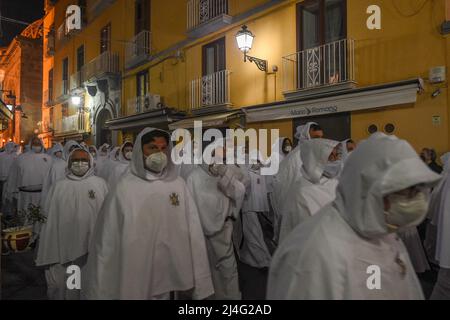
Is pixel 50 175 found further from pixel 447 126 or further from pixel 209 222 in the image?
pixel 447 126

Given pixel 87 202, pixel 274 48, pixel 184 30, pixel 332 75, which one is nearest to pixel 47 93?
pixel 184 30

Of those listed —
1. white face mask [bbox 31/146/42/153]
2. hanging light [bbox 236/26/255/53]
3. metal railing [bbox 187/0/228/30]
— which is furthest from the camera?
metal railing [bbox 187/0/228/30]

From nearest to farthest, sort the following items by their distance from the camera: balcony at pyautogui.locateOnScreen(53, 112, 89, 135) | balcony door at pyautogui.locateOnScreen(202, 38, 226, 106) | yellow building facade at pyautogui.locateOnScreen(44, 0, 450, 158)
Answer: yellow building facade at pyautogui.locateOnScreen(44, 0, 450, 158), balcony door at pyautogui.locateOnScreen(202, 38, 226, 106), balcony at pyautogui.locateOnScreen(53, 112, 89, 135)

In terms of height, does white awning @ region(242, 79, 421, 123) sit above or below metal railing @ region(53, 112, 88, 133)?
below

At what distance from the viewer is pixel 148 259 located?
354 centimetres

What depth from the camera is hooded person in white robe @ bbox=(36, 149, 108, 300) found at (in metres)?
4.81

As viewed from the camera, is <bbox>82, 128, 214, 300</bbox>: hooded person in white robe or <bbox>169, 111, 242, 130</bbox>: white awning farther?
<bbox>169, 111, 242, 130</bbox>: white awning

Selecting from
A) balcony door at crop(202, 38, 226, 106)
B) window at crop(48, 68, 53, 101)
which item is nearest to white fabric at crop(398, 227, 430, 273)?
balcony door at crop(202, 38, 226, 106)

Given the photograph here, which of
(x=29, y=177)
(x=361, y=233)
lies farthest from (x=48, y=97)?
(x=361, y=233)

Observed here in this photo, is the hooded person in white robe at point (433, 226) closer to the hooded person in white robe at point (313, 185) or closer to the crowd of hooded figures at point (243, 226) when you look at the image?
the crowd of hooded figures at point (243, 226)

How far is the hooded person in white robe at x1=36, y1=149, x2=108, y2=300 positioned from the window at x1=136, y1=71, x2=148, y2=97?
561 inches

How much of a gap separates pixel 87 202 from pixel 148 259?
6.36 ft

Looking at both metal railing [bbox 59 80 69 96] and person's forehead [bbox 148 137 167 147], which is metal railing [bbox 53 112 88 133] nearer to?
metal railing [bbox 59 80 69 96]

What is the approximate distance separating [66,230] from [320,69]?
8135mm
